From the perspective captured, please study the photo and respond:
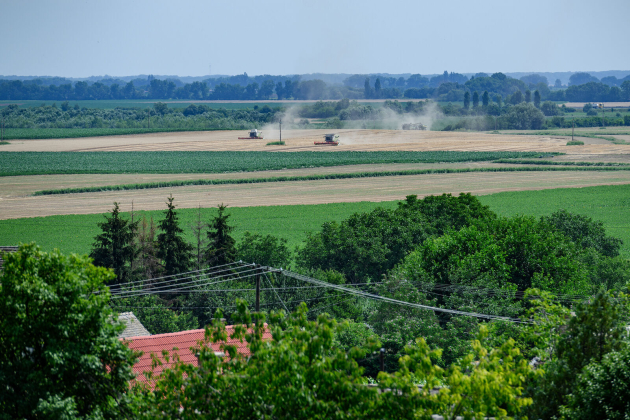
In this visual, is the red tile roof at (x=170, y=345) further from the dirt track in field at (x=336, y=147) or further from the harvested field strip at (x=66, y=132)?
the harvested field strip at (x=66, y=132)

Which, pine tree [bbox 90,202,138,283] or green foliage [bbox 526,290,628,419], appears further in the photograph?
pine tree [bbox 90,202,138,283]

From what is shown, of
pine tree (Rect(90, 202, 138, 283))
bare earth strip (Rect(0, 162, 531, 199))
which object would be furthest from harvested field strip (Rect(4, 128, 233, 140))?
pine tree (Rect(90, 202, 138, 283))

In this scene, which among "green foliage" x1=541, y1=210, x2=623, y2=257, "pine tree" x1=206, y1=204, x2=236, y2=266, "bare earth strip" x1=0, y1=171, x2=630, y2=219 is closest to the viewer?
"pine tree" x1=206, y1=204, x2=236, y2=266

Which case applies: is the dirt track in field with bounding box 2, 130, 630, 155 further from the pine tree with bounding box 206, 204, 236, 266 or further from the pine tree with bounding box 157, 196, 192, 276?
the pine tree with bounding box 157, 196, 192, 276

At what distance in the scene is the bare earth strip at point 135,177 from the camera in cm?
8925

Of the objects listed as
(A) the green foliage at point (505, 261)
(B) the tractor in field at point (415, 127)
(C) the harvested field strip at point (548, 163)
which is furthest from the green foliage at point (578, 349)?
(B) the tractor in field at point (415, 127)

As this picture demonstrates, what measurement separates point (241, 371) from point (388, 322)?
1842cm

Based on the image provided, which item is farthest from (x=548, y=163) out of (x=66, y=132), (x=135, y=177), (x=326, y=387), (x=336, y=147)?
(x=66, y=132)

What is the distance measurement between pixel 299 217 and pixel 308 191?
17.5 m

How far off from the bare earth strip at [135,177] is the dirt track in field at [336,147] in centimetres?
2589

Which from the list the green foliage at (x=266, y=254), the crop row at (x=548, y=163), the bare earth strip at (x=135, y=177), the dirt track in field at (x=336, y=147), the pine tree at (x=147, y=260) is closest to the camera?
the pine tree at (x=147, y=260)

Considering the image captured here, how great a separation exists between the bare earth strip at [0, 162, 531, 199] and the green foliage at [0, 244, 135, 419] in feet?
244

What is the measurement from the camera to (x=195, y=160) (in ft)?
393

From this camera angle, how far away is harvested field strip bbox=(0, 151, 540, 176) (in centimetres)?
10624
